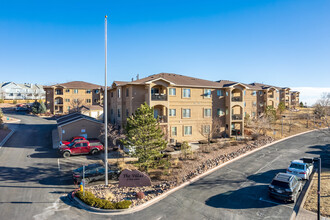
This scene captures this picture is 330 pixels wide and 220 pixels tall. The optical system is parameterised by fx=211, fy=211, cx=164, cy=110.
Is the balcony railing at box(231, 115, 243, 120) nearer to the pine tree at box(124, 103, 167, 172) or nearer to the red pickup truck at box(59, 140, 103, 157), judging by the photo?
the pine tree at box(124, 103, 167, 172)

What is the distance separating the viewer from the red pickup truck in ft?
82.6

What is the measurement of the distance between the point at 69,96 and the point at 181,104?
138ft

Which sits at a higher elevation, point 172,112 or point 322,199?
point 172,112

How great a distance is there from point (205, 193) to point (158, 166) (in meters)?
6.97

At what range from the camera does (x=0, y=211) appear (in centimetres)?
1291

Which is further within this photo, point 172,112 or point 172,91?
point 172,112

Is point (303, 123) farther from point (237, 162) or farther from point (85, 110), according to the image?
point (85, 110)

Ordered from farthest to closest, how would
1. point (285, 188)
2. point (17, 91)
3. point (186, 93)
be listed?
point (17, 91), point (186, 93), point (285, 188)

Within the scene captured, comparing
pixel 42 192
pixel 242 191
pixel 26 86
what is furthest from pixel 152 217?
pixel 26 86

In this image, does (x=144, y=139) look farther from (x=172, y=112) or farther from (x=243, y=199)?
(x=172, y=112)

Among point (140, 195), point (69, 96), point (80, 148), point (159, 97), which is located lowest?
point (140, 195)

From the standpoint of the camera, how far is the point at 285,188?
1438 centimetres

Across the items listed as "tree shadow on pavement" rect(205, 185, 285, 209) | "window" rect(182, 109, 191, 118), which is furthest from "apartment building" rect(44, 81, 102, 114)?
"tree shadow on pavement" rect(205, 185, 285, 209)

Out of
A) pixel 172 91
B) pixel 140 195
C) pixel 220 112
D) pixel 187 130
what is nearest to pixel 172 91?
pixel 172 91
